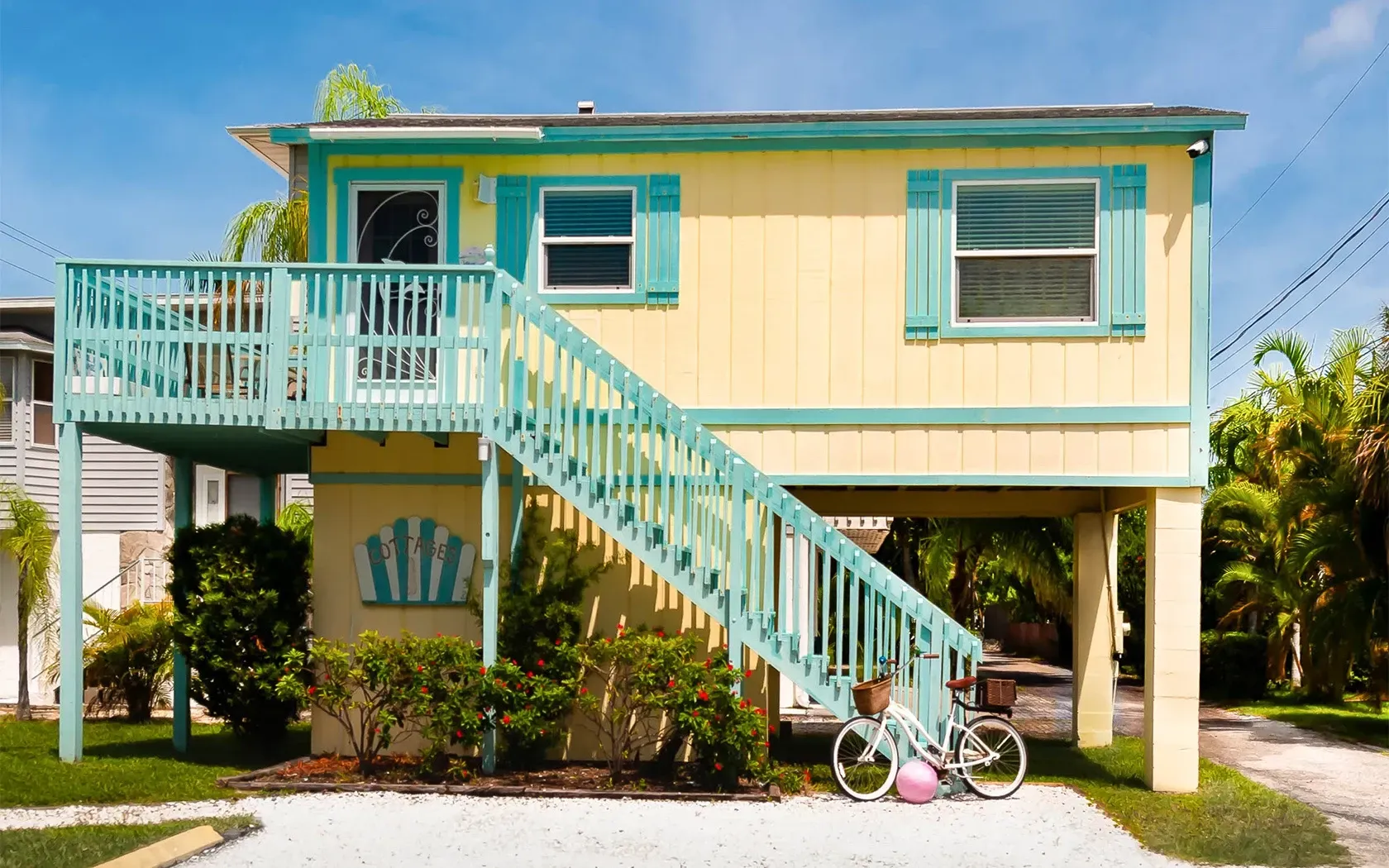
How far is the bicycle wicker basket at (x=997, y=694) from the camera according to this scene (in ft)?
32.8

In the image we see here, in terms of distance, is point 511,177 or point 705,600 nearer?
point 705,600

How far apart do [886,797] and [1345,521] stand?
8841 mm

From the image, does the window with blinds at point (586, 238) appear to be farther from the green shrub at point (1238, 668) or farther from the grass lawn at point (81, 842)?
the green shrub at point (1238, 668)

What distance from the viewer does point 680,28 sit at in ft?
51.5

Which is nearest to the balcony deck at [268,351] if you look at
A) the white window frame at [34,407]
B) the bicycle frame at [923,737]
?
the bicycle frame at [923,737]

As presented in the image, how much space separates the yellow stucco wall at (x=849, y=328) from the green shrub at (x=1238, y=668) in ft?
39.1

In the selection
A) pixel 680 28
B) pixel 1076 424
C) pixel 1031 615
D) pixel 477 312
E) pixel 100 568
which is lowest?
pixel 1031 615

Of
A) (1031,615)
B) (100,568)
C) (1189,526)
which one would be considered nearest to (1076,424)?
(1189,526)

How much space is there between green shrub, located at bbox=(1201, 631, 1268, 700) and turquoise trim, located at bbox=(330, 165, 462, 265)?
15432 millimetres

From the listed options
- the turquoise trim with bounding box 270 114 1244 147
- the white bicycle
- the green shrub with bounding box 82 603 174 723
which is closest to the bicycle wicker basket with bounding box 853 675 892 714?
the white bicycle

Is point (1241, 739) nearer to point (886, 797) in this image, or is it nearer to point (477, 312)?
point (886, 797)

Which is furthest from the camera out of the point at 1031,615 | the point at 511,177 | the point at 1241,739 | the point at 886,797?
the point at 1031,615

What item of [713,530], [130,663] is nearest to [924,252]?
[713,530]

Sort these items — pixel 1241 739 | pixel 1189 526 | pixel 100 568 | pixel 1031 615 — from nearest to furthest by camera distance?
pixel 1189 526 < pixel 1241 739 < pixel 100 568 < pixel 1031 615
